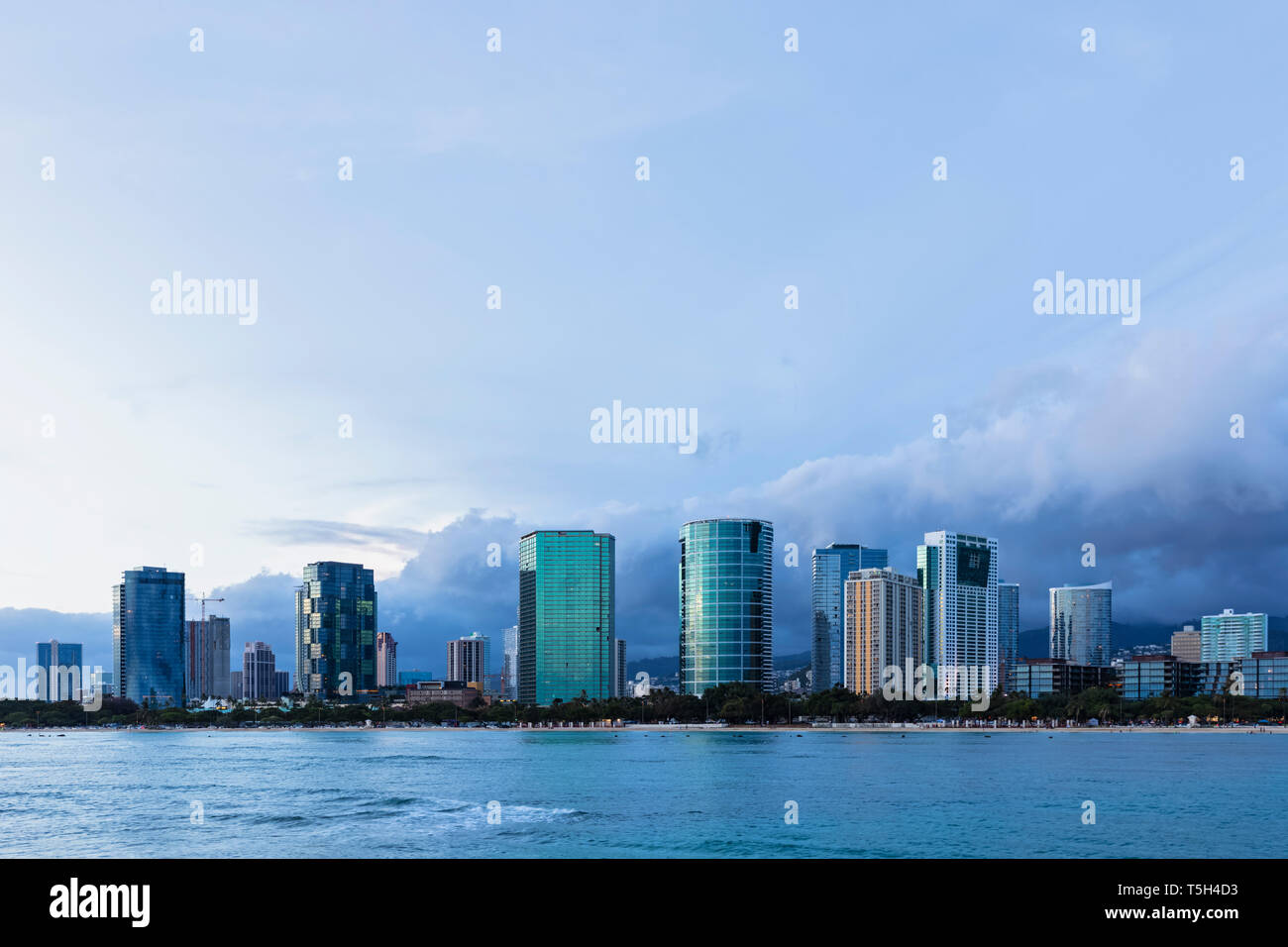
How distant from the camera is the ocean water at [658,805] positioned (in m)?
68.2

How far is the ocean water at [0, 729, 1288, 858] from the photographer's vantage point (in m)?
68.2

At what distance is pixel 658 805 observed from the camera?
8950cm
